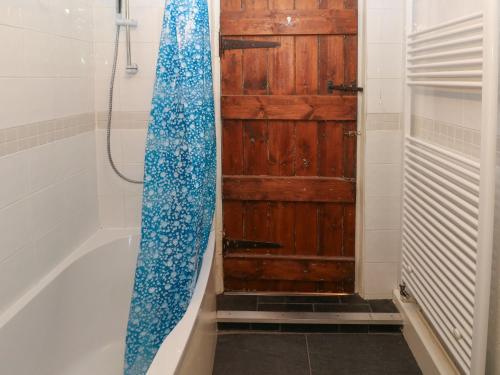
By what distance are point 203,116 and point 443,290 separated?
4.01 feet

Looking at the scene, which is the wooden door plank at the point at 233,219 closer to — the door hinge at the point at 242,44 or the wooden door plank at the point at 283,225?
the wooden door plank at the point at 283,225

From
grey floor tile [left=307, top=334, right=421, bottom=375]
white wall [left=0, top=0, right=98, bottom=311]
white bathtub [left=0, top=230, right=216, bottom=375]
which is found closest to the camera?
white bathtub [left=0, top=230, right=216, bottom=375]

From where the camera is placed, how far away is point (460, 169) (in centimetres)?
212

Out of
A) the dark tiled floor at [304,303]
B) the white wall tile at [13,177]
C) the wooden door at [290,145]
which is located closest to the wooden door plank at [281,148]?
the wooden door at [290,145]

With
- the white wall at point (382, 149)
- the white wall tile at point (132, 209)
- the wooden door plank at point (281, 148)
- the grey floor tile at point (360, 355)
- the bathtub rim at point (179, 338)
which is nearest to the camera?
the bathtub rim at point (179, 338)

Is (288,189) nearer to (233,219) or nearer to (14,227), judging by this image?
(233,219)

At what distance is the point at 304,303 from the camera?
11.1ft

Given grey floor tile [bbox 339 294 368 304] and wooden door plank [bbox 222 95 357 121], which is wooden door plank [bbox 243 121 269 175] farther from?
grey floor tile [bbox 339 294 368 304]

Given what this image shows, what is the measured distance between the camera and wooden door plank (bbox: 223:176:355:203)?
133 inches

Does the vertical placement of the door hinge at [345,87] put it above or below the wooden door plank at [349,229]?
above

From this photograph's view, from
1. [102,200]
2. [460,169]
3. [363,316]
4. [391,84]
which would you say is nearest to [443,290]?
[460,169]

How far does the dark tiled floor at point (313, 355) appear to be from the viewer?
272cm

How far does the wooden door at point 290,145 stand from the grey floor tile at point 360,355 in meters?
0.52

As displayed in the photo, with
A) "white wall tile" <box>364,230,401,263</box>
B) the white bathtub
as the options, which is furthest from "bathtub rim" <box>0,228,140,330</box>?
"white wall tile" <box>364,230,401,263</box>
